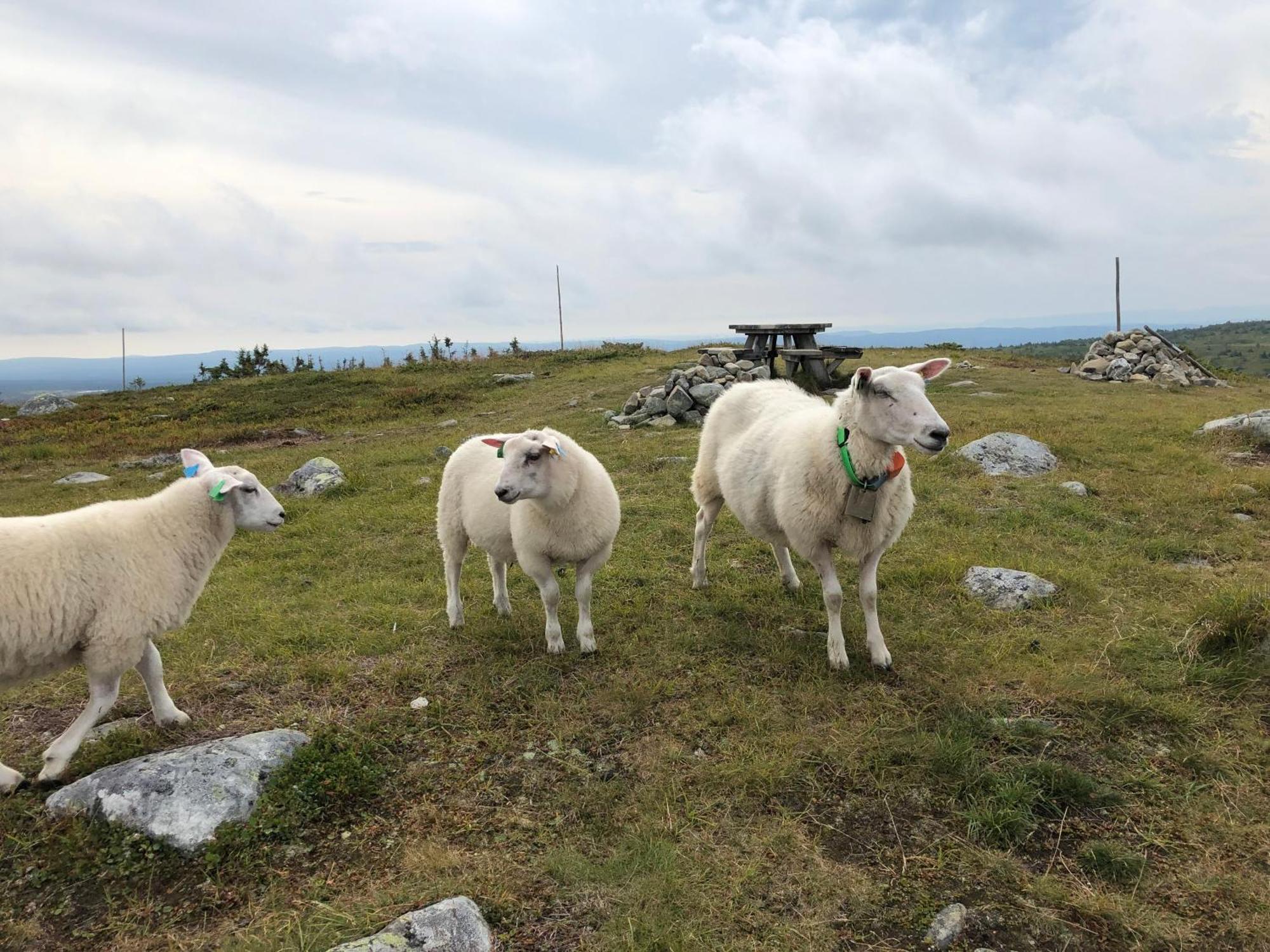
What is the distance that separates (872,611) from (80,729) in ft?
16.8

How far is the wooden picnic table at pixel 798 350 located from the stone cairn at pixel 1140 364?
7.49 metres

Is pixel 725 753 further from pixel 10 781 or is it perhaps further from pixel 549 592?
pixel 10 781

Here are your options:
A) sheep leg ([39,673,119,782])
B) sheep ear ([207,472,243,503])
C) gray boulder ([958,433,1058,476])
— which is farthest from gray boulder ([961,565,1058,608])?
sheep leg ([39,673,119,782])

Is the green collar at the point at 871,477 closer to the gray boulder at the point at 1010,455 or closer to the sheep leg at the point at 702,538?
the sheep leg at the point at 702,538

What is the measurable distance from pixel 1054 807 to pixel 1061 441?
29.9 ft

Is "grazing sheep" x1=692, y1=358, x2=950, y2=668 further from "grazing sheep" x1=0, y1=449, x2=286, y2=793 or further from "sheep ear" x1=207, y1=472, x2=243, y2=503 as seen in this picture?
"sheep ear" x1=207, y1=472, x2=243, y2=503

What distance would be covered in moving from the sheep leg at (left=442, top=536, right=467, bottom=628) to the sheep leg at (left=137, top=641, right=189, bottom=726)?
2129 millimetres

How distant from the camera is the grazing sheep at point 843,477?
16.3 ft

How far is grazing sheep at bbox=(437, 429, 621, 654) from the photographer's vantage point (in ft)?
17.6

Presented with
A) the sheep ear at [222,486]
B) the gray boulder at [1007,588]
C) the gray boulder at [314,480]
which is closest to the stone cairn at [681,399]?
the gray boulder at [314,480]

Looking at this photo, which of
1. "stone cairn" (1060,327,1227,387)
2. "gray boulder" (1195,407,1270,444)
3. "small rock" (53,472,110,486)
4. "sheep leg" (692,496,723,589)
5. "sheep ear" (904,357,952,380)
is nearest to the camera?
"sheep ear" (904,357,952,380)

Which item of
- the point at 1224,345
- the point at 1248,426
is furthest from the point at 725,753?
the point at 1224,345

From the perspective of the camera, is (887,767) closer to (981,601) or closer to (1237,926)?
(1237,926)

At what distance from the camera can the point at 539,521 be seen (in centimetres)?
→ 562
